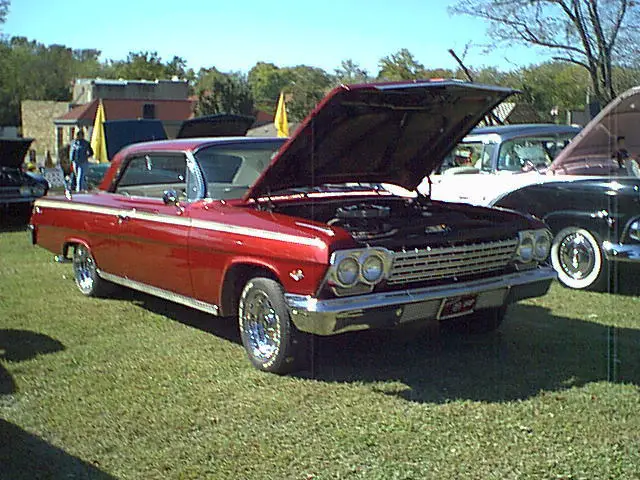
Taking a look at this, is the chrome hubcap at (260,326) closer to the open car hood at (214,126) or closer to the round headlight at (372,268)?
the round headlight at (372,268)

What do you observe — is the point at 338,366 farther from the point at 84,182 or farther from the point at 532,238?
the point at 84,182

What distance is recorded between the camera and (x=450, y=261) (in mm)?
5242

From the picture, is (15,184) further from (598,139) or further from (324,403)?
(324,403)

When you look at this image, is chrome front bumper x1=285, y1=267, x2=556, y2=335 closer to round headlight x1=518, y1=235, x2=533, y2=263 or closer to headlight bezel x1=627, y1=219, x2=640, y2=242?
round headlight x1=518, y1=235, x2=533, y2=263

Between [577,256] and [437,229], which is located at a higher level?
[437,229]

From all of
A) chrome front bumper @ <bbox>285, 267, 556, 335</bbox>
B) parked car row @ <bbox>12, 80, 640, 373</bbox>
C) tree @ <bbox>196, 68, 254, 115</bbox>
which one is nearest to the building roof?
tree @ <bbox>196, 68, 254, 115</bbox>

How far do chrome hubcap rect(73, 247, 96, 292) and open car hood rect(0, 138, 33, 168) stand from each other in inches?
253

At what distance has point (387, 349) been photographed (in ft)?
19.4

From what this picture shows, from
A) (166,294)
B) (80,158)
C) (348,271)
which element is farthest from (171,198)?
(80,158)

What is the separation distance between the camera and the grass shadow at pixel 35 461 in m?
3.93

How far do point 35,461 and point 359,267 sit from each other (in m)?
2.03

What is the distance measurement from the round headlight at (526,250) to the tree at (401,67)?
2685 cm

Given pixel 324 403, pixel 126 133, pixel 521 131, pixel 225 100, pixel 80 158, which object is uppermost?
pixel 225 100

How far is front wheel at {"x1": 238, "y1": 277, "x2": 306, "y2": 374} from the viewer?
5141 millimetres
